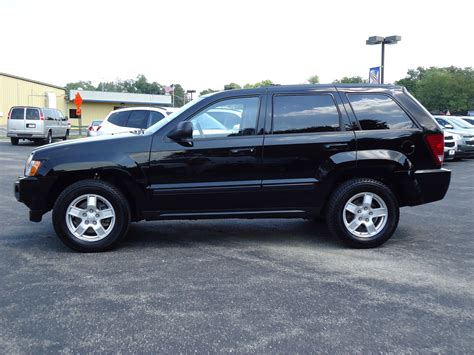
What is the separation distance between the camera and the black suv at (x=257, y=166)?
5.09 m

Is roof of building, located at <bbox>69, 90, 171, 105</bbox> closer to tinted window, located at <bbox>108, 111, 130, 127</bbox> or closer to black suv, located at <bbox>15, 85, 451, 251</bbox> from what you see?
tinted window, located at <bbox>108, 111, 130, 127</bbox>

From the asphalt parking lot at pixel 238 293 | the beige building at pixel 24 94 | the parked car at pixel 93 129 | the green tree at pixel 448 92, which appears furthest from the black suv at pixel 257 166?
the green tree at pixel 448 92

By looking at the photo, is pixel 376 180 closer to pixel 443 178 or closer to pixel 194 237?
pixel 443 178

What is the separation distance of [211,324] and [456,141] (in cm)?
1412

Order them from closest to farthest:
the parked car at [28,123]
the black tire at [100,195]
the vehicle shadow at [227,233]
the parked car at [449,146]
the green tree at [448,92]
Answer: the black tire at [100,195], the vehicle shadow at [227,233], the parked car at [449,146], the parked car at [28,123], the green tree at [448,92]

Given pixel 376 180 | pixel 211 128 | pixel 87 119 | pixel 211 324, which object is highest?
pixel 87 119

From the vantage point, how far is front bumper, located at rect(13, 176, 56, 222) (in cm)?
510

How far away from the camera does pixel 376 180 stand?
5.39 meters

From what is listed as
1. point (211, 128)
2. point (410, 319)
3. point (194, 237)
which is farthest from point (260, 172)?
point (410, 319)

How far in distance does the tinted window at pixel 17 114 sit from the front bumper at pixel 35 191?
1902cm

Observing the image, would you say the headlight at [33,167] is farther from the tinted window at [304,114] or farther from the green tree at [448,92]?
the green tree at [448,92]

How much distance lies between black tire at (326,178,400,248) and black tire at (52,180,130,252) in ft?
7.70

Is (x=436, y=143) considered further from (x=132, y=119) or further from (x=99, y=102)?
(x=99, y=102)

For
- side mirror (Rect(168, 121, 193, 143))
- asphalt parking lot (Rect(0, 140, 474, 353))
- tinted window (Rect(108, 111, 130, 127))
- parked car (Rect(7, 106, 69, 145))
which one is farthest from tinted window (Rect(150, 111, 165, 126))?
parked car (Rect(7, 106, 69, 145))
